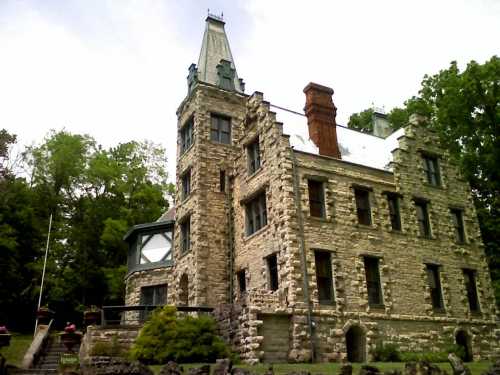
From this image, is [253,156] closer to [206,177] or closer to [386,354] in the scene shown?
[206,177]

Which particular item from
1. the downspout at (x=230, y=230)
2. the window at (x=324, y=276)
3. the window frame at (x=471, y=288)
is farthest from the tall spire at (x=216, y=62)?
the window frame at (x=471, y=288)

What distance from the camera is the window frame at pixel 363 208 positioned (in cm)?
2398

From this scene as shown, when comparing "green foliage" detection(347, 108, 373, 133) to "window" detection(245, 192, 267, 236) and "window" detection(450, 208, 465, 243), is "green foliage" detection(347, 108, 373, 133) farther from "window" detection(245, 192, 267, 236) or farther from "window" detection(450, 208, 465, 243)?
"window" detection(245, 192, 267, 236)

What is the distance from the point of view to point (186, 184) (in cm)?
2911

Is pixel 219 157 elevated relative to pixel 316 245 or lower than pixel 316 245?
elevated

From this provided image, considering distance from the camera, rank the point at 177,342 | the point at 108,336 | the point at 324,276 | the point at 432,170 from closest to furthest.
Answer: the point at 177,342 < the point at 108,336 < the point at 324,276 < the point at 432,170

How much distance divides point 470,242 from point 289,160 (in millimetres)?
11323

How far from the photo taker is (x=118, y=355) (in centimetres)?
1917

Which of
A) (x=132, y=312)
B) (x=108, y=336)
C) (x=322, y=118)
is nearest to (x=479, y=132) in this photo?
(x=322, y=118)

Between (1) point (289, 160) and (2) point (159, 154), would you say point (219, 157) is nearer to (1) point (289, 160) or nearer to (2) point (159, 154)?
(1) point (289, 160)

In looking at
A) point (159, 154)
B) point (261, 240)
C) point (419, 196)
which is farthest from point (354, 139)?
point (159, 154)

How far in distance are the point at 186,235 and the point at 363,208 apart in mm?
9582

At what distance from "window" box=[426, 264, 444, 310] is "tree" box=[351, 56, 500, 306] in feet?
23.2

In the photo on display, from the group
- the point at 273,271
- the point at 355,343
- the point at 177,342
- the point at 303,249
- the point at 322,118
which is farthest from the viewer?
the point at 322,118
